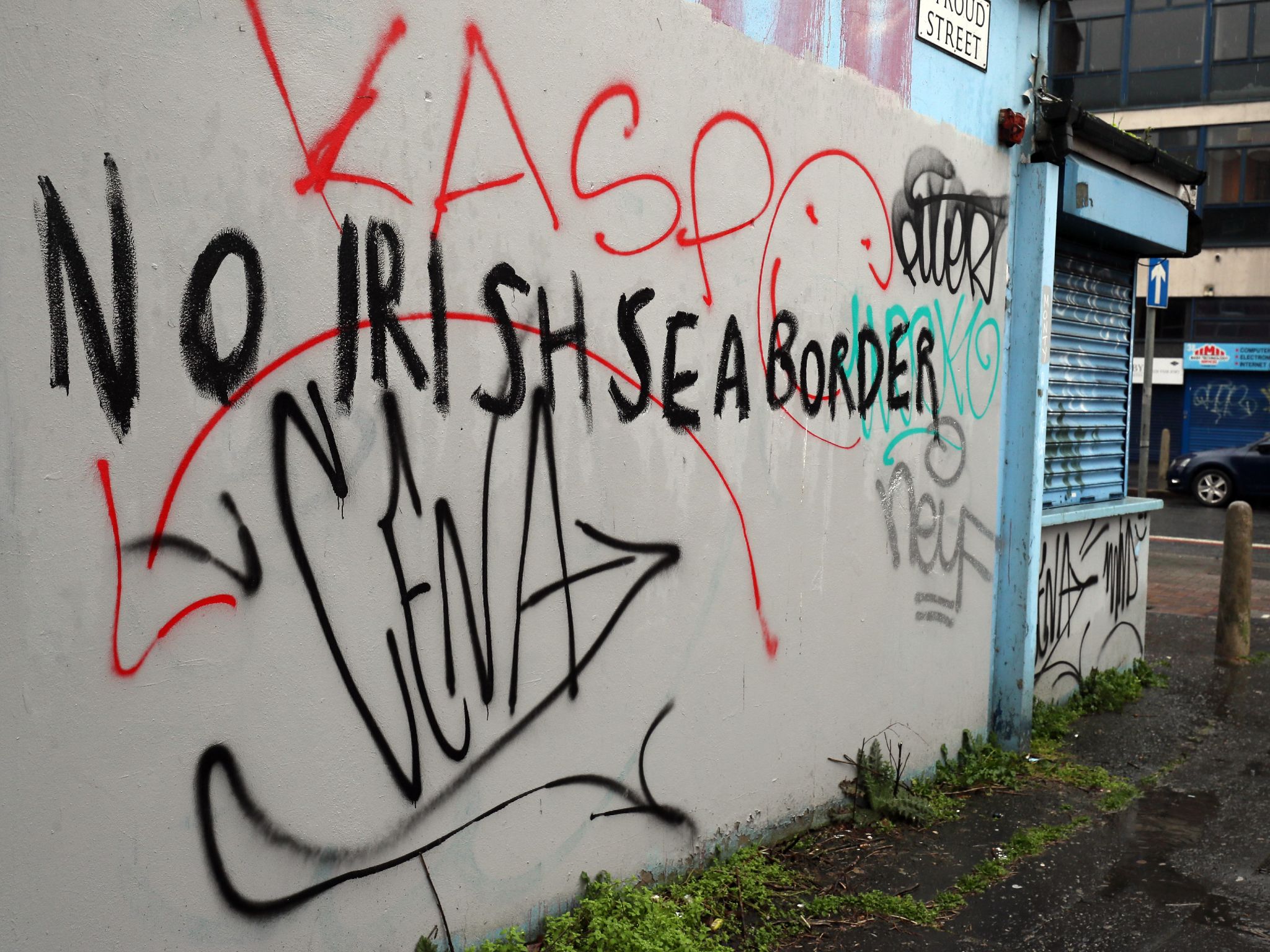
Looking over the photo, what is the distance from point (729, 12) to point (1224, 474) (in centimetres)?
1666

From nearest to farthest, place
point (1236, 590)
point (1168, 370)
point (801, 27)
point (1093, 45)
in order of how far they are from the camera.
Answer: point (801, 27) → point (1236, 590) → point (1168, 370) → point (1093, 45)

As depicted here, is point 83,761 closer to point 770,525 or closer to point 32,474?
point 32,474

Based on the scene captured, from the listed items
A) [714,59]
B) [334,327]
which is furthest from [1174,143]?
[334,327]

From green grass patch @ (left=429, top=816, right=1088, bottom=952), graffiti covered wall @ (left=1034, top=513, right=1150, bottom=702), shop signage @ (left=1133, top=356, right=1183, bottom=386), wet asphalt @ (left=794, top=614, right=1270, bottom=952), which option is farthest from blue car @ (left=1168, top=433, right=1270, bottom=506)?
green grass patch @ (left=429, top=816, right=1088, bottom=952)

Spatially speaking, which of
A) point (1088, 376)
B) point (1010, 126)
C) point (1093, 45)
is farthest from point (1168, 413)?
point (1010, 126)

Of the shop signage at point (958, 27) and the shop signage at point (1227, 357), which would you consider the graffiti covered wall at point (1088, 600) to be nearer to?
the shop signage at point (958, 27)

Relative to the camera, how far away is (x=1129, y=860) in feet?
14.1

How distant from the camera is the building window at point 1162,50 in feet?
79.8

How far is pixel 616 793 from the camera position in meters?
3.54

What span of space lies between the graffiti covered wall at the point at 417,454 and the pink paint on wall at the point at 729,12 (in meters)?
0.06

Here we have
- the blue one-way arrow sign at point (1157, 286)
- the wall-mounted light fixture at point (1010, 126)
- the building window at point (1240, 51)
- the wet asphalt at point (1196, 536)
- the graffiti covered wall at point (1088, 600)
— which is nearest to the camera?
the wall-mounted light fixture at point (1010, 126)

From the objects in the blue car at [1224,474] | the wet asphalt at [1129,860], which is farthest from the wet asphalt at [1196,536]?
the wet asphalt at [1129,860]

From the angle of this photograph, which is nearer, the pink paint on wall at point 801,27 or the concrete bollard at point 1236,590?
the pink paint on wall at point 801,27

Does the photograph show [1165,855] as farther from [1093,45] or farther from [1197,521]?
[1093,45]
